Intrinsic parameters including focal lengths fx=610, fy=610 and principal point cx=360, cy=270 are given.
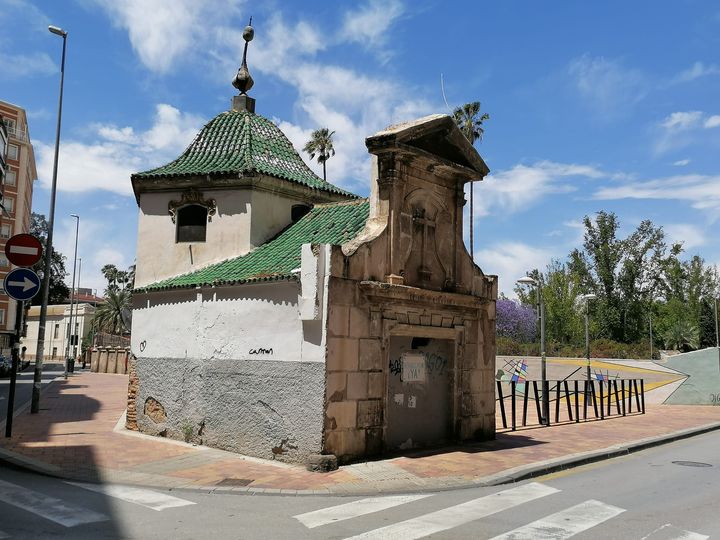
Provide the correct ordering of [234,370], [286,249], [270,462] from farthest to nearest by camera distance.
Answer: [286,249] < [234,370] < [270,462]

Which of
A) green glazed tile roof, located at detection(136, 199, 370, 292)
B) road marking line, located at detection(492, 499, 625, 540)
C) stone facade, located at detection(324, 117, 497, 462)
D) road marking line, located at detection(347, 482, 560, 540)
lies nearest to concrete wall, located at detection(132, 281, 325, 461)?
green glazed tile roof, located at detection(136, 199, 370, 292)

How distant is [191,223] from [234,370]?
456cm

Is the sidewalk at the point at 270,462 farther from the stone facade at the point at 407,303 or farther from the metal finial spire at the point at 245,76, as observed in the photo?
the metal finial spire at the point at 245,76

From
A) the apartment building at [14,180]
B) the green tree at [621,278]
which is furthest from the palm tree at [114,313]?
the green tree at [621,278]

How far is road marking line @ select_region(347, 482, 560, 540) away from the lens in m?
6.57

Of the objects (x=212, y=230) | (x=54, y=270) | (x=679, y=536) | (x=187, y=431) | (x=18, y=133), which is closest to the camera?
(x=679, y=536)

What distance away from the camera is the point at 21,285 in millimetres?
11984

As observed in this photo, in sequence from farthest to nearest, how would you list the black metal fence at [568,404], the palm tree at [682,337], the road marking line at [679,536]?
the palm tree at [682,337] < the black metal fence at [568,404] < the road marking line at [679,536]

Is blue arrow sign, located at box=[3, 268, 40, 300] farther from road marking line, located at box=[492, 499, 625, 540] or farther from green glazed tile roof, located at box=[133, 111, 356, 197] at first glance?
road marking line, located at box=[492, 499, 625, 540]

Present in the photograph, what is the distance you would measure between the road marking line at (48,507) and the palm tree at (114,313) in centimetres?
5937

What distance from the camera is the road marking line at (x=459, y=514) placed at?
6.57 m

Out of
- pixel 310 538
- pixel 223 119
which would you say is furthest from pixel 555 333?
pixel 310 538

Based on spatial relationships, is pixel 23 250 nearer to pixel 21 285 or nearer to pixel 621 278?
pixel 21 285

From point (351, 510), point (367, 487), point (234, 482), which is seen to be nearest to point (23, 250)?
point (234, 482)
